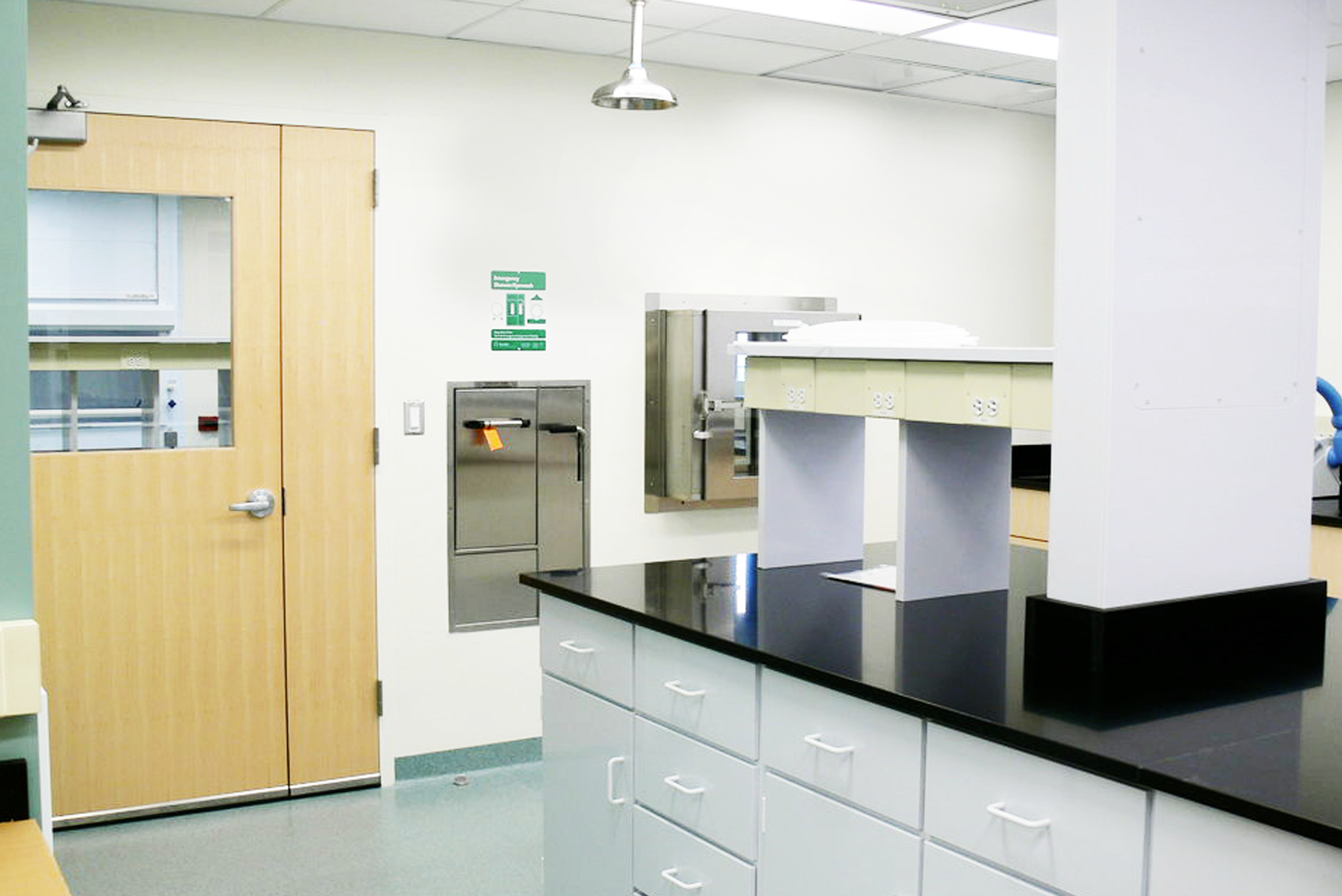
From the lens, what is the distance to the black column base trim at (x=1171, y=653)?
2.11m

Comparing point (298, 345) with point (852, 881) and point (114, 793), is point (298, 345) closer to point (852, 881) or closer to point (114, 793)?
point (114, 793)

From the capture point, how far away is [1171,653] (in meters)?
2.32

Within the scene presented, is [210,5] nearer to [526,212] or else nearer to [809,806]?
[526,212]

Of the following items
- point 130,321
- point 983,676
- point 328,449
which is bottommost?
point 983,676

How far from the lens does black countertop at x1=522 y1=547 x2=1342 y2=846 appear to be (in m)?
1.71

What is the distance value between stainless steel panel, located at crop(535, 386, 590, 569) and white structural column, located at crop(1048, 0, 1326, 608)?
8.59ft

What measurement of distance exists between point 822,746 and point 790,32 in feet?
9.08

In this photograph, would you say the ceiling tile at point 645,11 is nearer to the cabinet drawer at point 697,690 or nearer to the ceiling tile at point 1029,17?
the ceiling tile at point 1029,17

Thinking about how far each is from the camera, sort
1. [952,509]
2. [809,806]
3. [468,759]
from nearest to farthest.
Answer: [809,806] → [952,509] → [468,759]

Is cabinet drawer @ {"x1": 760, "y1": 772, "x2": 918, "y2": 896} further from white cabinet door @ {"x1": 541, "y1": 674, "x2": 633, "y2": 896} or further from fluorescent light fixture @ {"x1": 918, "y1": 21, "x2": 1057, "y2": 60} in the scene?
fluorescent light fixture @ {"x1": 918, "y1": 21, "x2": 1057, "y2": 60}

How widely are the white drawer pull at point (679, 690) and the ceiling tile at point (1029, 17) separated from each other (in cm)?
242

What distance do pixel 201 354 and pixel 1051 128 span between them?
3715mm

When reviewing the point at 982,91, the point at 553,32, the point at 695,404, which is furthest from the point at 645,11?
the point at 982,91

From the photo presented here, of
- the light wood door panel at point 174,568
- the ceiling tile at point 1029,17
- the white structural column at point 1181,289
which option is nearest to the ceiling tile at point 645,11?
the ceiling tile at point 1029,17
